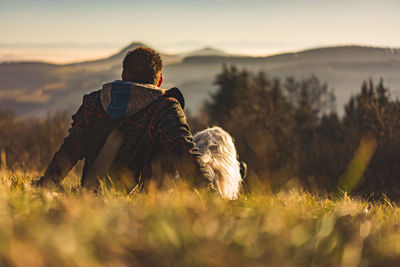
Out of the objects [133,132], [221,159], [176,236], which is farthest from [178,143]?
[176,236]

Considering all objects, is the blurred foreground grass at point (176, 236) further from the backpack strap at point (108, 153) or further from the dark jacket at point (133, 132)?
the backpack strap at point (108, 153)

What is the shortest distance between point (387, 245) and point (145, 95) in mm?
2206

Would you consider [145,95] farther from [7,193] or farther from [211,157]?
[7,193]

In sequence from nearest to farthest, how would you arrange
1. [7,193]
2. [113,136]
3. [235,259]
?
[235,259]
[7,193]
[113,136]

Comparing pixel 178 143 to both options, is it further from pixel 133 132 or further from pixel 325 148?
pixel 325 148

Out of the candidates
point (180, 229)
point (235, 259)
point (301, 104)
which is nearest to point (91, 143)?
point (180, 229)

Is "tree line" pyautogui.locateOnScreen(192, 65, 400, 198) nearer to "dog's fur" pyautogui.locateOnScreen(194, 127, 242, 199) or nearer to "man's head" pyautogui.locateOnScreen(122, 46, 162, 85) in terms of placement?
"dog's fur" pyautogui.locateOnScreen(194, 127, 242, 199)

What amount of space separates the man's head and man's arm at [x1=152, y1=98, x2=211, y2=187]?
12.9 inches

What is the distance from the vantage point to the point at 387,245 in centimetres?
203

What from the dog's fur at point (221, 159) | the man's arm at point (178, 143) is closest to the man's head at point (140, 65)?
the man's arm at point (178, 143)

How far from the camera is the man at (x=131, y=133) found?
3.44 m

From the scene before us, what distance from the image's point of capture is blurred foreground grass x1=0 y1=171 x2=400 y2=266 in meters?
1.56

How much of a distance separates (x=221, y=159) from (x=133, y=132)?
1.08 m

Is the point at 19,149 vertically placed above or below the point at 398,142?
below
